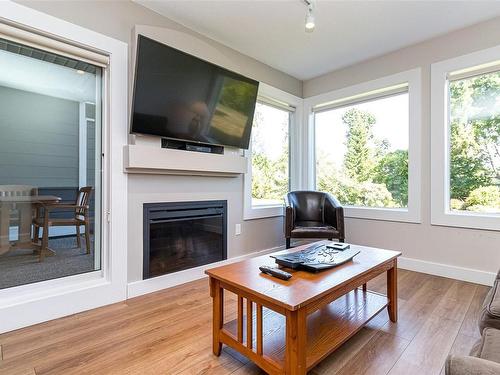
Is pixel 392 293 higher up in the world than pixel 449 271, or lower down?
higher up

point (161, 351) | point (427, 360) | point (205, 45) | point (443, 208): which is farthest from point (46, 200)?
point (443, 208)

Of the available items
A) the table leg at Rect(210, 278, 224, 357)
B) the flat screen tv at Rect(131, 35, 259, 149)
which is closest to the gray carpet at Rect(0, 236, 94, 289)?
the flat screen tv at Rect(131, 35, 259, 149)

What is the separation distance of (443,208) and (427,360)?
1795 mm

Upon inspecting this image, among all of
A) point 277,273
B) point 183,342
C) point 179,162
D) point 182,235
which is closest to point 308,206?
point 182,235

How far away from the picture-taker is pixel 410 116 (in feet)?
9.75

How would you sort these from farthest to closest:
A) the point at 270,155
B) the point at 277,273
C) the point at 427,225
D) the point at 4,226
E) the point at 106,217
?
1. the point at 270,155
2. the point at 427,225
3. the point at 106,217
4. the point at 4,226
5. the point at 277,273

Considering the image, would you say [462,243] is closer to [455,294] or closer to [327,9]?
[455,294]

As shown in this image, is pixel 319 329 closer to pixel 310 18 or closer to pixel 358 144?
pixel 310 18

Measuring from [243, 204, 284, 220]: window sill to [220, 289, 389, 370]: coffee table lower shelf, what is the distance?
60.5 inches

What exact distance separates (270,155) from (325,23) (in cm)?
160

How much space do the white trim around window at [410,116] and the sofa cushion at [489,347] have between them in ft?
7.24

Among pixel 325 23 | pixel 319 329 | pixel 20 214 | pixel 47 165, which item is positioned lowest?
pixel 319 329

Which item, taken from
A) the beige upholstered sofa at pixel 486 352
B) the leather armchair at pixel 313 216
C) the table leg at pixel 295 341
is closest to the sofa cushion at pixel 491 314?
the beige upholstered sofa at pixel 486 352

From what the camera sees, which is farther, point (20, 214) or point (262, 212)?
point (262, 212)
